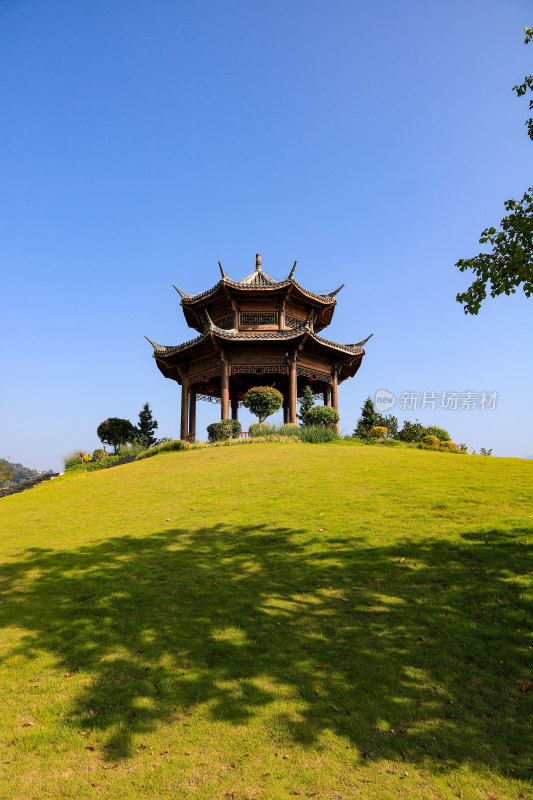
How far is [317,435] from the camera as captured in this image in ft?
76.8

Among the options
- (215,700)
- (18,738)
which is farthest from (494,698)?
(18,738)

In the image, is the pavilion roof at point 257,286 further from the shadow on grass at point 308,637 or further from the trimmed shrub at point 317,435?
the shadow on grass at point 308,637

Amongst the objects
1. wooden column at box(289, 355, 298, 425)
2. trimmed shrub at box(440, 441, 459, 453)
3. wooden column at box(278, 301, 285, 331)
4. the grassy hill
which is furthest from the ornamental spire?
the grassy hill

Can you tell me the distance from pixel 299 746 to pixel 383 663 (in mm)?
1535

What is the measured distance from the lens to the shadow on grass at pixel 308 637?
4309mm

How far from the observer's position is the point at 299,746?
4027 millimetres

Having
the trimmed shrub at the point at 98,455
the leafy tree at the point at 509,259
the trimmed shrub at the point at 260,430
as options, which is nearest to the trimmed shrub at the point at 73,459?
the trimmed shrub at the point at 98,455

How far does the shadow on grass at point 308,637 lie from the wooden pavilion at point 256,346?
19.7m

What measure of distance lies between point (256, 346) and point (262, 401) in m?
4.69

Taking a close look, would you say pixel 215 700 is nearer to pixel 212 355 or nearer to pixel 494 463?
pixel 494 463

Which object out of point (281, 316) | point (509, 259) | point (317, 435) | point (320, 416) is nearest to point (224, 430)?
point (317, 435)

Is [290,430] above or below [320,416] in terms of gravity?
below

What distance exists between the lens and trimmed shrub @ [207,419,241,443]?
25.1 meters

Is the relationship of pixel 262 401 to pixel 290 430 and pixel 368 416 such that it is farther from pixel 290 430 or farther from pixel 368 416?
pixel 368 416
